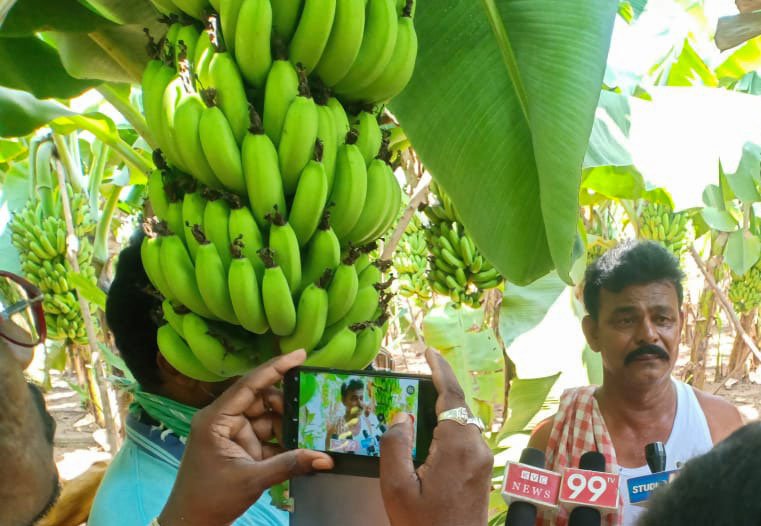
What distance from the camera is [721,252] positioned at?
4996 millimetres

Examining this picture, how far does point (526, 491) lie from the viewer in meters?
1.18

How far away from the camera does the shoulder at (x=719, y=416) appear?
1.69 meters

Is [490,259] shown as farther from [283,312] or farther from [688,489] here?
[688,489]

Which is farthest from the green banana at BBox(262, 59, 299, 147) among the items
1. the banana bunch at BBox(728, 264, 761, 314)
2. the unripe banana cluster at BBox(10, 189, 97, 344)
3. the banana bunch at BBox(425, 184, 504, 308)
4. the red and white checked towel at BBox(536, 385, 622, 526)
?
the banana bunch at BBox(728, 264, 761, 314)

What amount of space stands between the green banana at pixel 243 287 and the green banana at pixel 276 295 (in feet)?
0.04

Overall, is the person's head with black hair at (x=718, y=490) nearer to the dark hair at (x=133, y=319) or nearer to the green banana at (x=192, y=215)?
the green banana at (x=192, y=215)

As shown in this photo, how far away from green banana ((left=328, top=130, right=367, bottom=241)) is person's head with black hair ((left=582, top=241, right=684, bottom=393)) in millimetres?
1019

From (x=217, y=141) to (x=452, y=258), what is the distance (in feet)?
6.62

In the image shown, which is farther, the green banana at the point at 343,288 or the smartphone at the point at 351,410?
the green banana at the point at 343,288

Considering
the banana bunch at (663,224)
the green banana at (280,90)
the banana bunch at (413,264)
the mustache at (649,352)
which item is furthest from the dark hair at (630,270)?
the banana bunch at (413,264)

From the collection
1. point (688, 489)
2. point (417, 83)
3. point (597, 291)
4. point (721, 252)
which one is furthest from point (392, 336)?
point (688, 489)

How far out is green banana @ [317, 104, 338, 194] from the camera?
89cm

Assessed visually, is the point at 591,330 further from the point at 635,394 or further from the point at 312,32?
the point at 312,32

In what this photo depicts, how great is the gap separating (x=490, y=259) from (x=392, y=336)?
8294 mm
